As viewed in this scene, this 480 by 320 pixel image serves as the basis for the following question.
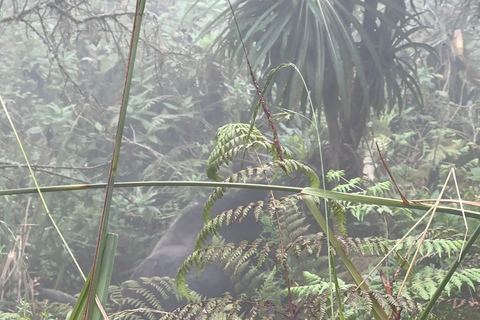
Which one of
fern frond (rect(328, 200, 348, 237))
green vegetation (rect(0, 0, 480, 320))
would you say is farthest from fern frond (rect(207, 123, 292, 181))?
green vegetation (rect(0, 0, 480, 320))

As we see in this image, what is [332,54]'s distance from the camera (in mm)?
2234

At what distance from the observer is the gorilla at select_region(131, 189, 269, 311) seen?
2068 millimetres

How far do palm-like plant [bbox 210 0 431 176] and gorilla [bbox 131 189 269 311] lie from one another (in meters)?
0.57

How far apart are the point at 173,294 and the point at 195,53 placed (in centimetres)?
234

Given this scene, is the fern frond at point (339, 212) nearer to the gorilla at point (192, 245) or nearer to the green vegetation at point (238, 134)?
the green vegetation at point (238, 134)

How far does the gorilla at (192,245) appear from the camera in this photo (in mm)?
2068

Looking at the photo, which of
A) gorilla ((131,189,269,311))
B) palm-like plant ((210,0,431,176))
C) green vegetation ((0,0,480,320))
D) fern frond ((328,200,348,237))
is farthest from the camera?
palm-like plant ((210,0,431,176))

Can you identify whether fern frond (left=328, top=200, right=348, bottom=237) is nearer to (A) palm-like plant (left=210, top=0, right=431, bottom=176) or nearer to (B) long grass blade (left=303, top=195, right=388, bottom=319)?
(B) long grass blade (left=303, top=195, right=388, bottom=319)

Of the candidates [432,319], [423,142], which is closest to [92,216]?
[423,142]

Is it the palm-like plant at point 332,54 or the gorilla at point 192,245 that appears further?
the palm-like plant at point 332,54

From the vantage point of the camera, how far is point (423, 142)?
9.21ft

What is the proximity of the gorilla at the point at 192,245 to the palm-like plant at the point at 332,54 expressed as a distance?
57 cm

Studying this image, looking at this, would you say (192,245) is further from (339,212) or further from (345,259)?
(345,259)

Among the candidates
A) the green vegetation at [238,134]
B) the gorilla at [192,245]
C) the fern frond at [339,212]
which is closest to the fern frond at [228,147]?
the fern frond at [339,212]
